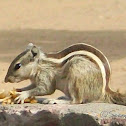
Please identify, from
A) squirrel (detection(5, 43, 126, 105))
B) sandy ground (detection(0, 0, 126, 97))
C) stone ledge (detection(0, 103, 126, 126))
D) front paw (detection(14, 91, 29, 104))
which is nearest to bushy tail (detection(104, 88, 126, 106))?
squirrel (detection(5, 43, 126, 105))

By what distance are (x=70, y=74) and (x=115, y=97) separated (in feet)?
1.98

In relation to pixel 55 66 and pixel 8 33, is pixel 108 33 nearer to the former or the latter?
pixel 8 33

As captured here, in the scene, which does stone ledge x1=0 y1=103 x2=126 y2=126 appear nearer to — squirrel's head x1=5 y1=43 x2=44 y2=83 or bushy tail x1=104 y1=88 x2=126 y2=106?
bushy tail x1=104 y1=88 x2=126 y2=106

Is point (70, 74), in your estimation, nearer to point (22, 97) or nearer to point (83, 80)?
point (83, 80)

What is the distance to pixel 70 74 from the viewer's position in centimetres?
742

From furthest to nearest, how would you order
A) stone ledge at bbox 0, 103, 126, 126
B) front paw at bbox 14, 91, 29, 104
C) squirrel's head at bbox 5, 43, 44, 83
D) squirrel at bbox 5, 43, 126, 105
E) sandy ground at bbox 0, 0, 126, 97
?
sandy ground at bbox 0, 0, 126, 97
squirrel's head at bbox 5, 43, 44, 83
front paw at bbox 14, 91, 29, 104
squirrel at bbox 5, 43, 126, 105
stone ledge at bbox 0, 103, 126, 126

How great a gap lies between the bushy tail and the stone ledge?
341 mm

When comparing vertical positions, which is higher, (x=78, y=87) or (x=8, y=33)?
(x=8, y=33)

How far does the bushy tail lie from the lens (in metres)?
7.31

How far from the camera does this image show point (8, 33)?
1742 centimetres
